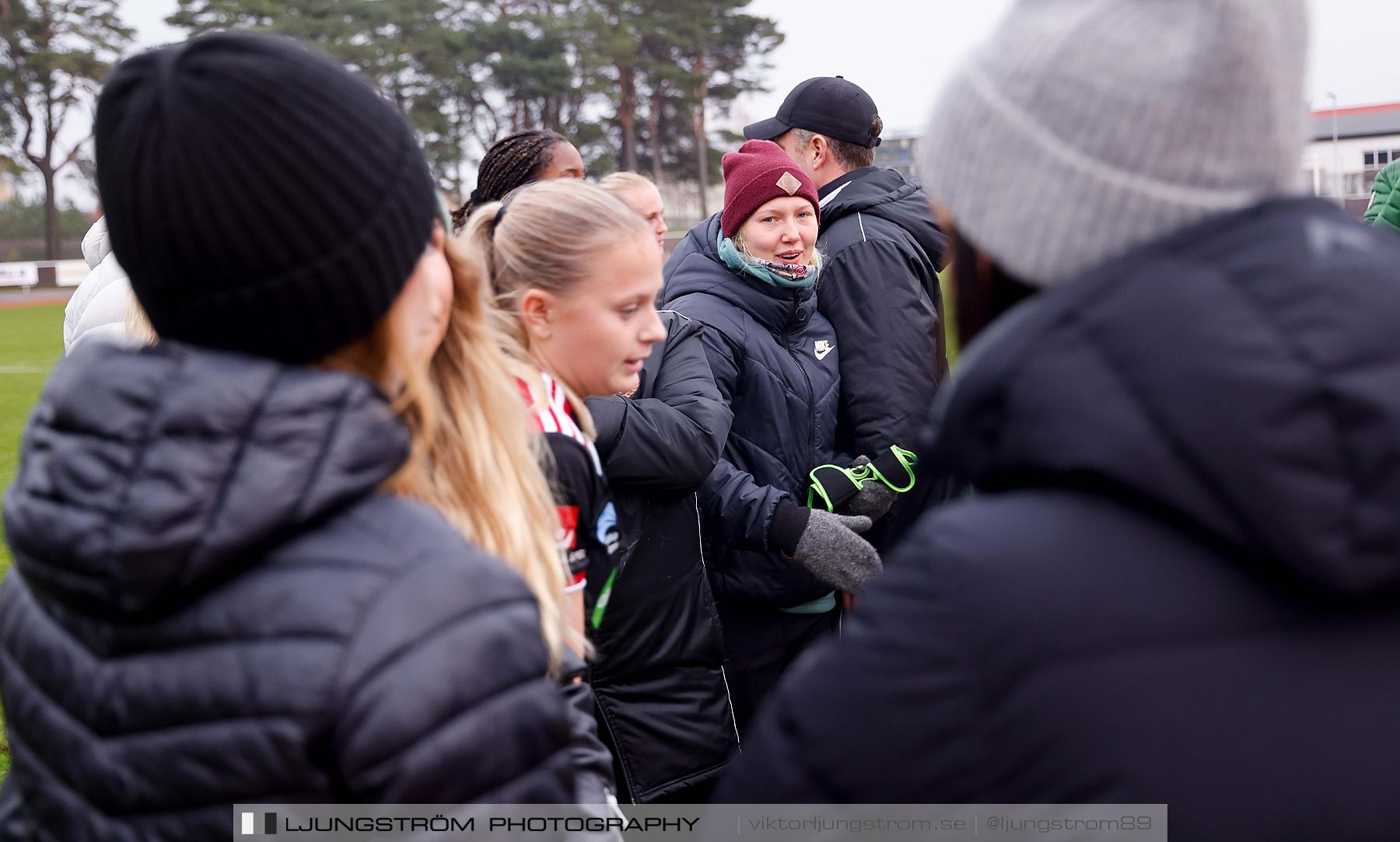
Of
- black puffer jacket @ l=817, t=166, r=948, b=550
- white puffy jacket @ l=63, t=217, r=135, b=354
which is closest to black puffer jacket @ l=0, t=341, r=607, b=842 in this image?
white puffy jacket @ l=63, t=217, r=135, b=354

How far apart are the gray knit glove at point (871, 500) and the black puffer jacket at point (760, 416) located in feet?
0.45

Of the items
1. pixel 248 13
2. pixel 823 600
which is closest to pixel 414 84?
pixel 248 13

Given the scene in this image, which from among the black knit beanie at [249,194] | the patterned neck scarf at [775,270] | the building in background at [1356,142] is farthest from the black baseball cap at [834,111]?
the building in background at [1356,142]

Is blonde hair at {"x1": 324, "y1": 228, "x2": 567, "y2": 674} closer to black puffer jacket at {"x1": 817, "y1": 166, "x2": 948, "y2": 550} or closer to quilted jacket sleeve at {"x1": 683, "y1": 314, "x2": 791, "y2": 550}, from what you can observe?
quilted jacket sleeve at {"x1": 683, "y1": 314, "x2": 791, "y2": 550}

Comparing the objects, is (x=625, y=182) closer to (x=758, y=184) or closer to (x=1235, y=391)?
(x=758, y=184)

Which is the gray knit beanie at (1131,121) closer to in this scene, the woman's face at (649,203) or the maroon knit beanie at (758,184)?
the maroon knit beanie at (758,184)

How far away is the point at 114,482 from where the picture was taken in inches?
40.4

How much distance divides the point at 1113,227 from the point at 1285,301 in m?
0.15

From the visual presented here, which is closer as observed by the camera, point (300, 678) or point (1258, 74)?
point (1258, 74)

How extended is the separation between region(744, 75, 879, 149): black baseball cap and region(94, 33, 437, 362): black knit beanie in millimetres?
3223

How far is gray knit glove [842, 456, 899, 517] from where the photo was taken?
3.39 meters

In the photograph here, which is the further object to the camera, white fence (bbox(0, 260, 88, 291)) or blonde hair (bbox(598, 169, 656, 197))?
white fence (bbox(0, 260, 88, 291))

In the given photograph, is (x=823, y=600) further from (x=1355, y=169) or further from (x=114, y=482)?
(x=1355, y=169)

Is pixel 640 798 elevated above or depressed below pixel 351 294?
below
